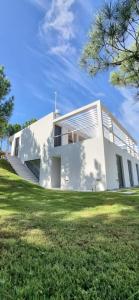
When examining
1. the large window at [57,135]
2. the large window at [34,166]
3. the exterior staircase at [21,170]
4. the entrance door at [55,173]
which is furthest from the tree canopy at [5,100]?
the large window at [34,166]

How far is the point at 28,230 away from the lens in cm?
357

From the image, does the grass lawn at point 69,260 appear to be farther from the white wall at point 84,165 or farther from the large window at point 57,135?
the large window at point 57,135

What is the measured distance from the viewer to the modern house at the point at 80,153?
1319cm

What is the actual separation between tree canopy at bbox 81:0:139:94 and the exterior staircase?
38.3 ft

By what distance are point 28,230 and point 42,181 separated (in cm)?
1342

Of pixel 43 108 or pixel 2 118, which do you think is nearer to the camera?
pixel 2 118

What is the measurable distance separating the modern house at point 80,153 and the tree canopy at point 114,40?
5.56 metres

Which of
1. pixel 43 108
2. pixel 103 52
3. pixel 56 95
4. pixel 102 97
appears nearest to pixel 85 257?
pixel 103 52

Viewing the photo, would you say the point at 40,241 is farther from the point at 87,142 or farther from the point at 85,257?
the point at 87,142

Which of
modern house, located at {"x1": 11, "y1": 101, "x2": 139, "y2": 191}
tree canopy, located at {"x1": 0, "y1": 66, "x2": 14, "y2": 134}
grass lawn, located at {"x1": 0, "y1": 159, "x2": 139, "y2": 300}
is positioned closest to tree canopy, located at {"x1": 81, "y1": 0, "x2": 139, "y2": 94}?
modern house, located at {"x1": 11, "y1": 101, "x2": 139, "y2": 191}

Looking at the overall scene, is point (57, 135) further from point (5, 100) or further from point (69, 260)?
point (69, 260)

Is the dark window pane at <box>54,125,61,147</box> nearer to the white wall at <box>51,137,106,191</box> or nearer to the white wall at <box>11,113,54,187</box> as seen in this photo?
the white wall at <box>11,113,54,187</box>

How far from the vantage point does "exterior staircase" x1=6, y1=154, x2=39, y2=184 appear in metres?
17.4

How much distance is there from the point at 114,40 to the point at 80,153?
26.7 feet
